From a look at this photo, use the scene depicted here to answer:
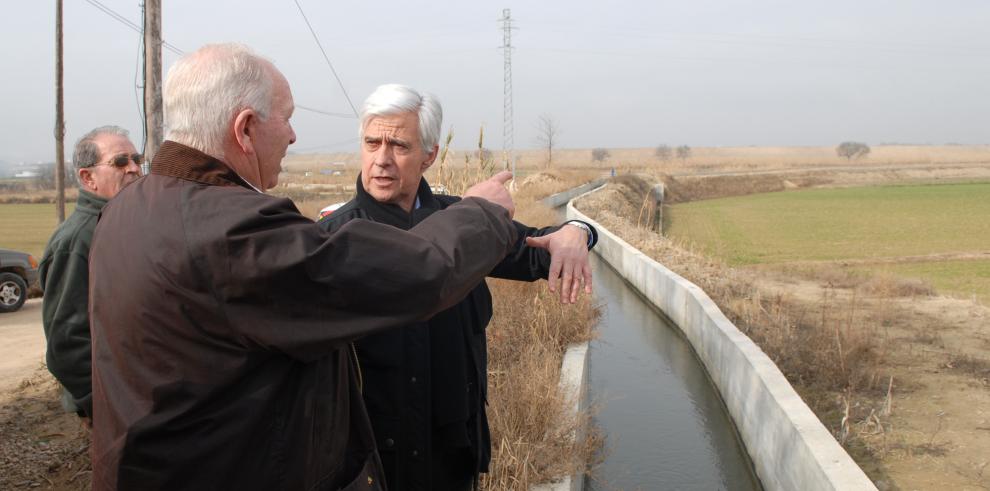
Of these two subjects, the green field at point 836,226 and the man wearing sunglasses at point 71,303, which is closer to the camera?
the man wearing sunglasses at point 71,303

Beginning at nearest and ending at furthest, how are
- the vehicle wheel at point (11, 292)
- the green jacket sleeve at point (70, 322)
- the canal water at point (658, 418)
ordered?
the green jacket sleeve at point (70, 322) → the canal water at point (658, 418) → the vehicle wheel at point (11, 292)

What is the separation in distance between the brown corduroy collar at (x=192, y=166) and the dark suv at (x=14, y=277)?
37.8 ft

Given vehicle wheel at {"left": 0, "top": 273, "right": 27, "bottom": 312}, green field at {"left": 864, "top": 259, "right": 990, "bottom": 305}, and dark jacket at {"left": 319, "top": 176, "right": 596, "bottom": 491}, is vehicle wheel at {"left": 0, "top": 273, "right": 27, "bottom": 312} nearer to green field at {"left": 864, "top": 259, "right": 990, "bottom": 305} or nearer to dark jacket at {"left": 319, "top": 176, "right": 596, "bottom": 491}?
dark jacket at {"left": 319, "top": 176, "right": 596, "bottom": 491}

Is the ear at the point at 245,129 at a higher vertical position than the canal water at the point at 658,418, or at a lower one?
higher

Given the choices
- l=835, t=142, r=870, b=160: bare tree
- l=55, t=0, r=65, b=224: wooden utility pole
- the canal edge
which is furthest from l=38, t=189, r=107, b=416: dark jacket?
l=835, t=142, r=870, b=160: bare tree

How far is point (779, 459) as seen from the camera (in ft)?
15.4

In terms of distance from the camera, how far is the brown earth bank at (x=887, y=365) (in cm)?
495

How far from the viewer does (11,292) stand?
11.7 meters

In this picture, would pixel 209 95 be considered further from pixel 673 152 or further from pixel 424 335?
pixel 673 152

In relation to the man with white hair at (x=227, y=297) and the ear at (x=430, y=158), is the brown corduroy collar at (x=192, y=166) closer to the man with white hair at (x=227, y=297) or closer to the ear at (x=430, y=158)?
the man with white hair at (x=227, y=297)

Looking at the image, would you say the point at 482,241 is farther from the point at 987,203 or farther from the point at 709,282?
the point at 987,203

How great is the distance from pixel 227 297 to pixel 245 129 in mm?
382

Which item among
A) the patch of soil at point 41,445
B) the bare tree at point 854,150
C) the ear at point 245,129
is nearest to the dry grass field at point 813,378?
the patch of soil at point 41,445

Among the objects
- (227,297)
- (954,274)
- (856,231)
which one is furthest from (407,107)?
(856,231)
